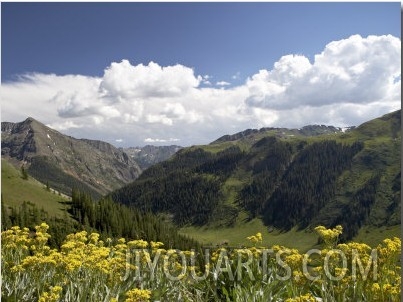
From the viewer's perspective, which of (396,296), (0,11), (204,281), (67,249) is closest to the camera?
(396,296)

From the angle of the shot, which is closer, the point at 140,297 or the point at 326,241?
the point at 140,297

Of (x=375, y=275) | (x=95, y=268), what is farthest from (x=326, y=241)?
(x=95, y=268)

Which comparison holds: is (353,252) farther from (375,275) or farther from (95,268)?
(95,268)

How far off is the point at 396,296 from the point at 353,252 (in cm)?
207

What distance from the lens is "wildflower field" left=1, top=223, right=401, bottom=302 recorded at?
9.80 m

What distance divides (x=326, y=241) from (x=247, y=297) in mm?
2757

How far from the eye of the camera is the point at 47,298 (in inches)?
333

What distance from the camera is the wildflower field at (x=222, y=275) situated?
32.1 ft

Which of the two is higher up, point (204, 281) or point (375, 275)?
point (375, 275)

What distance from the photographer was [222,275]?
12.4m

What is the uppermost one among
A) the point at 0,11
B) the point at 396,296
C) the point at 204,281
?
the point at 0,11

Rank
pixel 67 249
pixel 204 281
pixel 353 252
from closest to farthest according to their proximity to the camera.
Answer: pixel 353 252, pixel 67 249, pixel 204 281

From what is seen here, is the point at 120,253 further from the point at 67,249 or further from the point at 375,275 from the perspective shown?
the point at 375,275

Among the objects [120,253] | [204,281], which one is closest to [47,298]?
[120,253]
